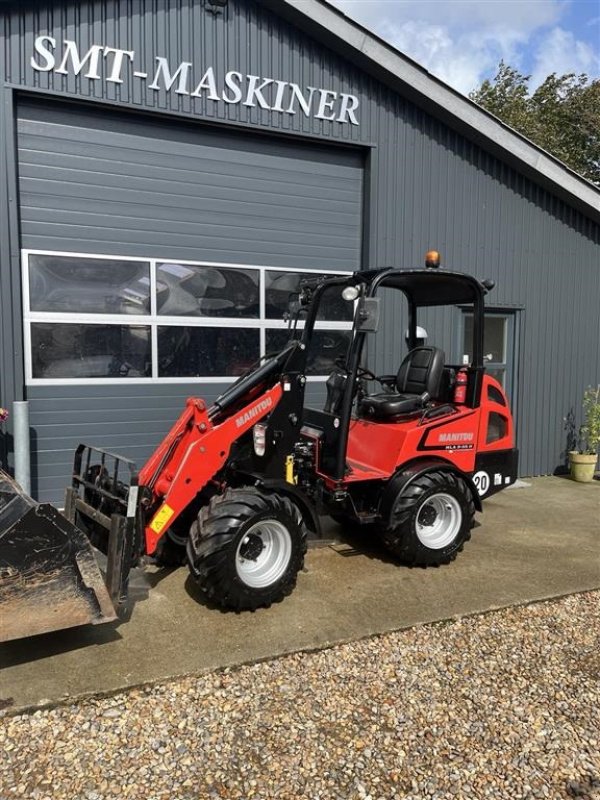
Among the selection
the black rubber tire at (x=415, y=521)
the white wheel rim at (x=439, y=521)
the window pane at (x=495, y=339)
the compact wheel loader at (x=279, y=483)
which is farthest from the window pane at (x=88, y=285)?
the window pane at (x=495, y=339)

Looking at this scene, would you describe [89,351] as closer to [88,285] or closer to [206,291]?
[88,285]

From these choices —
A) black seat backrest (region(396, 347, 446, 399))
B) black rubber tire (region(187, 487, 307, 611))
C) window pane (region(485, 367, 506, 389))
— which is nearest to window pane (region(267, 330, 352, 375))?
black seat backrest (region(396, 347, 446, 399))

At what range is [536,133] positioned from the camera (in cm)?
2098

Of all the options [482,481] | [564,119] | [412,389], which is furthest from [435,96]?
[564,119]

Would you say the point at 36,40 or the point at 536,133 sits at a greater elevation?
the point at 536,133

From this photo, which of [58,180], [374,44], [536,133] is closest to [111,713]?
[58,180]

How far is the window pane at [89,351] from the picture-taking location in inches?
238

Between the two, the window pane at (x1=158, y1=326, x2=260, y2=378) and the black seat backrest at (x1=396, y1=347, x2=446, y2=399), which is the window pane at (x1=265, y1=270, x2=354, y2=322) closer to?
the window pane at (x1=158, y1=326, x2=260, y2=378)

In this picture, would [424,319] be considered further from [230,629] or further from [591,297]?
[230,629]

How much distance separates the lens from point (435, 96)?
7.14 meters

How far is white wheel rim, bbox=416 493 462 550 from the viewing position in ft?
15.9

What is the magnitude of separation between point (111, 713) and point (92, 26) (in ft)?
19.7

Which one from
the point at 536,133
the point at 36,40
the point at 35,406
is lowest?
the point at 35,406

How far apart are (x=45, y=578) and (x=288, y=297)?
4595mm
